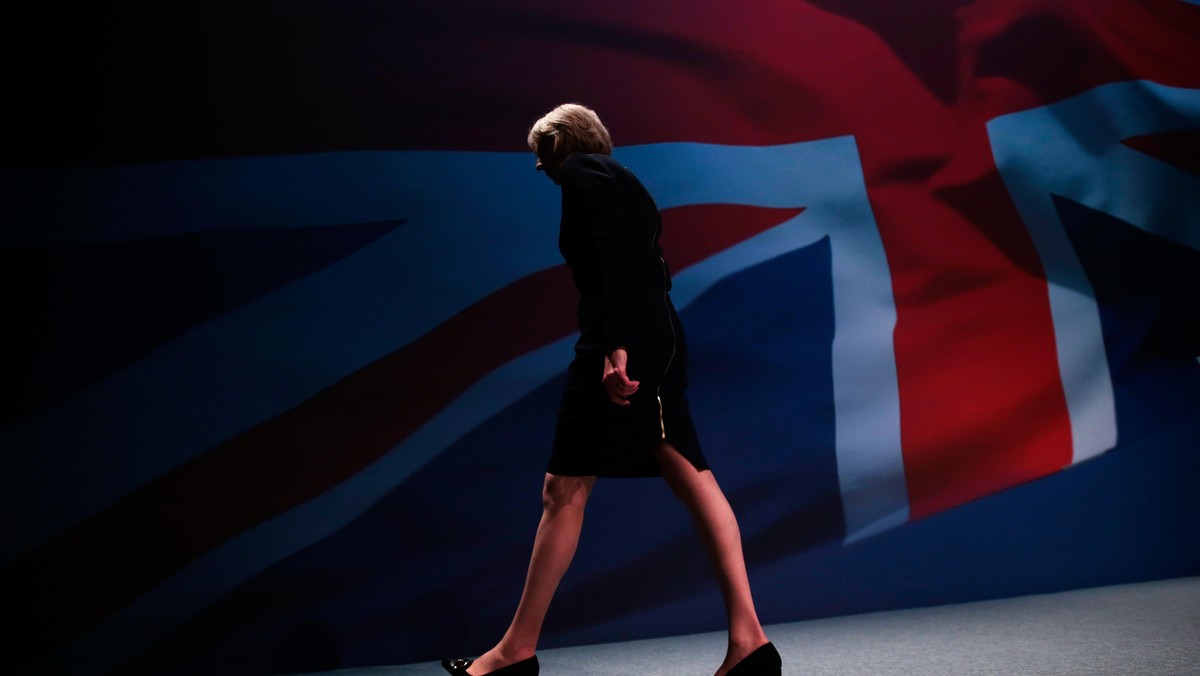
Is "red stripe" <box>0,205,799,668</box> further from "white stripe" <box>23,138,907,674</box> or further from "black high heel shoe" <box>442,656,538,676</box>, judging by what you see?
"black high heel shoe" <box>442,656,538,676</box>

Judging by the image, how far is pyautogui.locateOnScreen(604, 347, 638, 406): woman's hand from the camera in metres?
1.84

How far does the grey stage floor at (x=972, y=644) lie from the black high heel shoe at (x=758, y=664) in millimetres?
492

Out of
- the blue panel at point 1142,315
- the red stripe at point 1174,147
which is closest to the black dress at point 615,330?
the blue panel at point 1142,315

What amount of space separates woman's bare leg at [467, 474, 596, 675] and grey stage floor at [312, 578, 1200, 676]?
0.55 meters

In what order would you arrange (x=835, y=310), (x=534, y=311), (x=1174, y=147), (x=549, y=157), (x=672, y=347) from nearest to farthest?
(x=672, y=347) < (x=549, y=157) < (x=534, y=311) < (x=835, y=310) < (x=1174, y=147)

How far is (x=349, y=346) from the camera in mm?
2635

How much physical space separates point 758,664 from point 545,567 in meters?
0.41

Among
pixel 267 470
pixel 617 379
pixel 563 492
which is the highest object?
pixel 267 470

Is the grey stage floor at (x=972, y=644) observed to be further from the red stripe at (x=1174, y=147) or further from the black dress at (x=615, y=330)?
the red stripe at (x=1174, y=147)

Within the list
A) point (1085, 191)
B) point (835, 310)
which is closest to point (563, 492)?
point (835, 310)

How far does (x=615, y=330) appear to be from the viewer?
6.08 ft

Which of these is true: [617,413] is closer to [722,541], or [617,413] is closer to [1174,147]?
[722,541]

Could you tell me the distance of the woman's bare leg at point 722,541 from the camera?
187cm

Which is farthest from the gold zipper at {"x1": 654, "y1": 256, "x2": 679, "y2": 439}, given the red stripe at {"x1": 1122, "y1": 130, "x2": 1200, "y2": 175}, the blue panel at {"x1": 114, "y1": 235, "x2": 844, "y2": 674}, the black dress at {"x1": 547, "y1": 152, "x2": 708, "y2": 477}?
the red stripe at {"x1": 1122, "y1": 130, "x2": 1200, "y2": 175}
